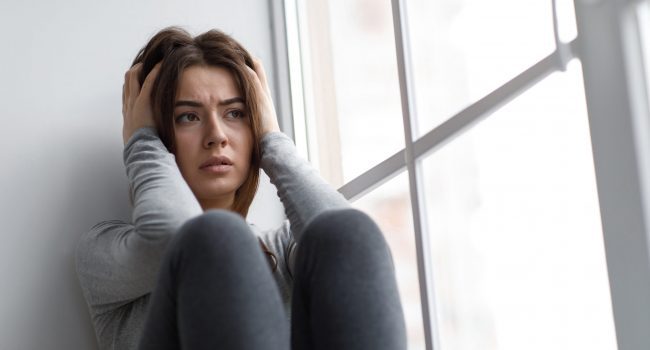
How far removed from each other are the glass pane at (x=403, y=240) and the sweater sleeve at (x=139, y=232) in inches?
18.2

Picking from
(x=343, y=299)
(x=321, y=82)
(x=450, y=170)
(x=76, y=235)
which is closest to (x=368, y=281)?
(x=343, y=299)

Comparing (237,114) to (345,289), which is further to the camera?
(237,114)

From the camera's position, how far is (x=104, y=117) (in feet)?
5.54

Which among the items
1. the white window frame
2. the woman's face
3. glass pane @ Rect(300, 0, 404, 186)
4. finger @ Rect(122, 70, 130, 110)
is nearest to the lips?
the woman's face

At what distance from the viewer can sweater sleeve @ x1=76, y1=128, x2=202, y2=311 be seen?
1286 millimetres

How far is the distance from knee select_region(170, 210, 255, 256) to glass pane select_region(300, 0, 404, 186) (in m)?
0.69

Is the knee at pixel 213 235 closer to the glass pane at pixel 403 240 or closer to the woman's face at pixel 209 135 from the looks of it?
the woman's face at pixel 209 135

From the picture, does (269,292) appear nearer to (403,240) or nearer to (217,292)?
(217,292)

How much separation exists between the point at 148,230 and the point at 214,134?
0.96ft

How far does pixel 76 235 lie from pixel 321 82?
27.1 inches

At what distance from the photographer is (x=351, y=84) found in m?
1.80

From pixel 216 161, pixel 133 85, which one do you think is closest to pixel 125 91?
pixel 133 85

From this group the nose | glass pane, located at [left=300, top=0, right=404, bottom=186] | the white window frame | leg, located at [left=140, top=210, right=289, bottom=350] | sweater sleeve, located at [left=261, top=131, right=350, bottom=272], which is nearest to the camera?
leg, located at [left=140, top=210, right=289, bottom=350]

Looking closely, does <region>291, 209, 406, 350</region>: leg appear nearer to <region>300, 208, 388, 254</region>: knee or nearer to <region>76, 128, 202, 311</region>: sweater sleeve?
<region>300, 208, 388, 254</region>: knee
